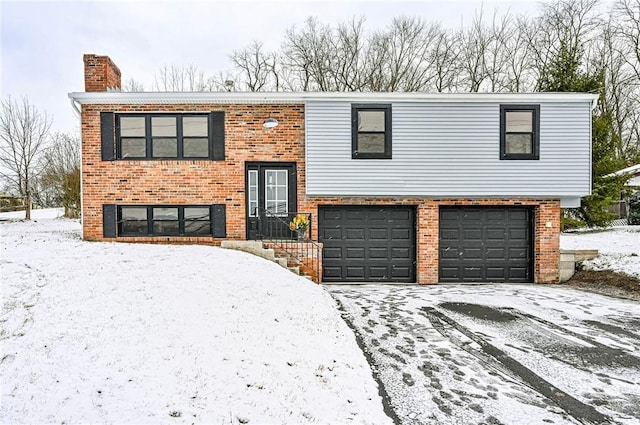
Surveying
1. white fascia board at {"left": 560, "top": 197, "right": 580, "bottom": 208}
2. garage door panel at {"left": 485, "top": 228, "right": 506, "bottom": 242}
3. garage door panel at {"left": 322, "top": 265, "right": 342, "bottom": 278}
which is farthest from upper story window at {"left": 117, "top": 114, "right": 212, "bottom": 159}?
white fascia board at {"left": 560, "top": 197, "right": 580, "bottom": 208}

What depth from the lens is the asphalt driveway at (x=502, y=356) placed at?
3.49 meters

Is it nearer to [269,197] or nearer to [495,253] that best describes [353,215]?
[269,197]

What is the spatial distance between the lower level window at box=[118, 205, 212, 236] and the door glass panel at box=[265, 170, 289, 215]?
1.66 meters

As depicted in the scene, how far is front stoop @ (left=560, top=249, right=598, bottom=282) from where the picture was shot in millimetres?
10195

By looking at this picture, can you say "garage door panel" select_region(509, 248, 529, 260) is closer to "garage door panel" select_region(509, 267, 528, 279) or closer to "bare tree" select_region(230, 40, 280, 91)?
"garage door panel" select_region(509, 267, 528, 279)

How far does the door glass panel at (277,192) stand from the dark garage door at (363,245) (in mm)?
1058

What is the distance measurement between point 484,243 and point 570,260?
243 cm

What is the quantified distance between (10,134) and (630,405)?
964 inches

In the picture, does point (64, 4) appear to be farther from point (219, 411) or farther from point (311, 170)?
point (219, 411)

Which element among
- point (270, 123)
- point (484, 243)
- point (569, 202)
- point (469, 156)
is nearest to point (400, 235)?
point (484, 243)

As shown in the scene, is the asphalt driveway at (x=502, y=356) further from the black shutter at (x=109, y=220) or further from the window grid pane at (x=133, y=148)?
the window grid pane at (x=133, y=148)

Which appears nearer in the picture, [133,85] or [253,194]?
[253,194]

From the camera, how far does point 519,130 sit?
9.88 metres

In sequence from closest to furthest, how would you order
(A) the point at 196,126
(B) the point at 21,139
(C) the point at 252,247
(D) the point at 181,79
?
(C) the point at 252,247
(A) the point at 196,126
(B) the point at 21,139
(D) the point at 181,79
